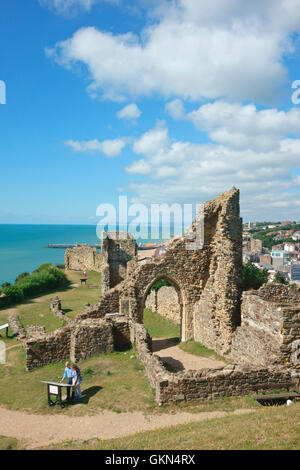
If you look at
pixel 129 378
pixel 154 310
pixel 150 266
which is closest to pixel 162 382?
pixel 129 378

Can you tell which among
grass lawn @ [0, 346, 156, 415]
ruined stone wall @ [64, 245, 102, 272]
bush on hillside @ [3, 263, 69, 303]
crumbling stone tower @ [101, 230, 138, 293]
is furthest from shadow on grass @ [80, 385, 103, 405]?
ruined stone wall @ [64, 245, 102, 272]

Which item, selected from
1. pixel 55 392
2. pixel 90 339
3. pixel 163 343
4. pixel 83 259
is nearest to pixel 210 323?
pixel 163 343

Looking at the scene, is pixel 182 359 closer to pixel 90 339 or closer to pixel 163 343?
pixel 163 343

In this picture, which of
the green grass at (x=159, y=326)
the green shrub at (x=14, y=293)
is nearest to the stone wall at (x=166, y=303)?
the green grass at (x=159, y=326)

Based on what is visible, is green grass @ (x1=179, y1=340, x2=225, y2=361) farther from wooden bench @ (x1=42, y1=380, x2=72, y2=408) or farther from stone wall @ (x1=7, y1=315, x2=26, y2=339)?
stone wall @ (x1=7, y1=315, x2=26, y2=339)

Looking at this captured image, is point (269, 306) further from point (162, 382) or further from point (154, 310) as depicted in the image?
point (154, 310)

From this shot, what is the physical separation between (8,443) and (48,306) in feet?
73.5

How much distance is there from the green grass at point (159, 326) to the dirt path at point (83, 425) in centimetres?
1175

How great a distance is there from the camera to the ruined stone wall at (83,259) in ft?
167

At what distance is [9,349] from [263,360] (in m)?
12.8

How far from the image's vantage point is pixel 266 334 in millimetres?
12578

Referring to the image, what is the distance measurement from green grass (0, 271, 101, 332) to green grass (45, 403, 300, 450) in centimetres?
1538

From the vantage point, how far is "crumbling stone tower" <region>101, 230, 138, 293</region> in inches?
1476
